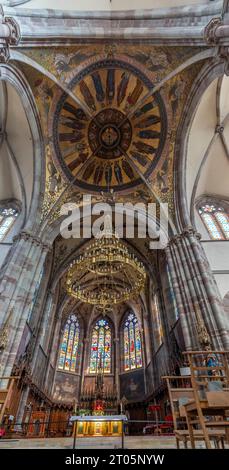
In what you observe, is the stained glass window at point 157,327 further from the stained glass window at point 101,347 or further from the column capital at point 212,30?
the column capital at point 212,30

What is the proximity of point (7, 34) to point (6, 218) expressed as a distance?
30.2 ft

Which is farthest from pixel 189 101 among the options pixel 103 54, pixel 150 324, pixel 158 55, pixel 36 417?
pixel 36 417

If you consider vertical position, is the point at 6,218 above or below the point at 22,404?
above

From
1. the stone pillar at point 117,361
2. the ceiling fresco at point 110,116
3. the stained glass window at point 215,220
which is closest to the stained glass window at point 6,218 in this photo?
the ceiling fresco at point 110,116

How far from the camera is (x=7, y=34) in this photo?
23.4 feet

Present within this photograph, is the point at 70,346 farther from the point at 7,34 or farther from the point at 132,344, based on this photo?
the point at 7,34

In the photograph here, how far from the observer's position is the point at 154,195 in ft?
43.9

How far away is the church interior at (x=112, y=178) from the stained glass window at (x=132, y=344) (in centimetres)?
133

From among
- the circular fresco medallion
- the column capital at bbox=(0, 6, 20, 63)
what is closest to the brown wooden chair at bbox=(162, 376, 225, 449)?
the column capital at bbox=(0, 6, 20, 63)

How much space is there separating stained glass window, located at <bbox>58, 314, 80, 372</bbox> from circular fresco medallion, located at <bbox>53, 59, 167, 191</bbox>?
13.3m

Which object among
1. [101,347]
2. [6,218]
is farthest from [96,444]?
[101,347]

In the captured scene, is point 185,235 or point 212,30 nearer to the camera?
point 212,30

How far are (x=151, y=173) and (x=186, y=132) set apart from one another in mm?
2693

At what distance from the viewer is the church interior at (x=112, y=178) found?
8719 millimetres
